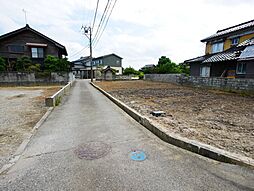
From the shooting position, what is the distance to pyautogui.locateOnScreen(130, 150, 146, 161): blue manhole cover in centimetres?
268

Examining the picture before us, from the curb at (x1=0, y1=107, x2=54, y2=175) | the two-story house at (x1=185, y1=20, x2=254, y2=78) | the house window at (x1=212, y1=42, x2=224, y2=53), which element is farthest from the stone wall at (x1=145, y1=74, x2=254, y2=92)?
the curb at (x1=0, y1=107, x2=54, y2=175)

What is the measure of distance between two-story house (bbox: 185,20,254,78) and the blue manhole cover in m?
12.2

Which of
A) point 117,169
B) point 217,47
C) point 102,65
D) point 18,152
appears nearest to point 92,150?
point 117,169

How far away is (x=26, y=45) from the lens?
22.4m

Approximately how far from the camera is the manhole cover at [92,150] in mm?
2775

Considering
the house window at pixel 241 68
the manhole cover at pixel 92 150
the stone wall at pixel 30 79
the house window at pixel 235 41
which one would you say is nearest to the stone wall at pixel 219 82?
the house window at pixel 241 68

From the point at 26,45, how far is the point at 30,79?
8.57 meters

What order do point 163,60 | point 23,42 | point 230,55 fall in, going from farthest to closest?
1. point 163,60
2. point 23,42
3. point 230,55

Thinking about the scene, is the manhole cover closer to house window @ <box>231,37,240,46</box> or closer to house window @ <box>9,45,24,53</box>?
house window @ <box>231,37,240,46</box>

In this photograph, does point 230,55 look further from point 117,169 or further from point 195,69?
point 117,169

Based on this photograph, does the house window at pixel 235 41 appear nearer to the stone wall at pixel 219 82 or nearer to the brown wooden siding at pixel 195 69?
the brown wooden siding at pixel 195 69

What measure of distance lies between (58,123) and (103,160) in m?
2.82

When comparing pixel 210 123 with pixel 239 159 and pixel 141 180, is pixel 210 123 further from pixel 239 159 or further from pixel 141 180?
pixel 141 180

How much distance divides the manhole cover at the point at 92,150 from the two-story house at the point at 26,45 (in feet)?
80.6
